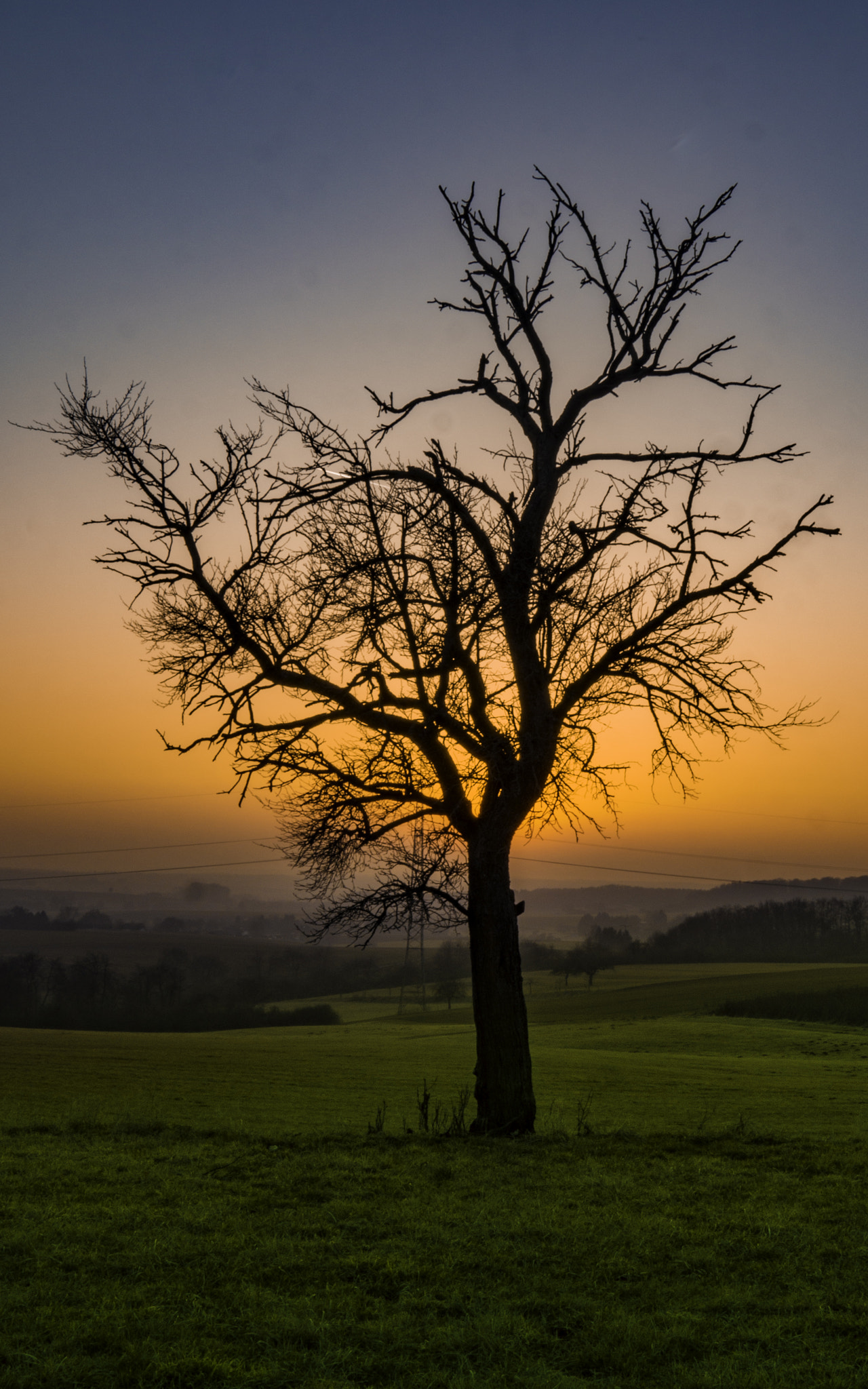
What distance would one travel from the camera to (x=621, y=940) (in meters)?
162

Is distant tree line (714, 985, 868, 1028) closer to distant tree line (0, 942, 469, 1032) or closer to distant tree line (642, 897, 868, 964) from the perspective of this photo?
distant tree line (0, 942, 469, 1032)

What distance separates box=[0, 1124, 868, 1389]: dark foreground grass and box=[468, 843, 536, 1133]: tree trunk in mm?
1904

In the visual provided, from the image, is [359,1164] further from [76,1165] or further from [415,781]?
[415,781]

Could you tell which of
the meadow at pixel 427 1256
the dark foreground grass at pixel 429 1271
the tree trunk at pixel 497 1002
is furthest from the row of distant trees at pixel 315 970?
the dark foreground grass at pixel 429 1271

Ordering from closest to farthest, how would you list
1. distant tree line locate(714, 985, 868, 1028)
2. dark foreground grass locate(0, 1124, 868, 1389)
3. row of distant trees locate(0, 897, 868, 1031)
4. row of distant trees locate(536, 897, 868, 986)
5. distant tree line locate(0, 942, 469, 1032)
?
1. dark foreground grass locate(0, 1124, 868, 1389)
2. distant tree line locate(714, 985, 868, 1028)
3. distant tree line locate(0, 942, 469, 1032)
4. row of distant trees locate(0, 897, 868, 1031)
5. row of distant trees locate(536, 897, 868, 986)

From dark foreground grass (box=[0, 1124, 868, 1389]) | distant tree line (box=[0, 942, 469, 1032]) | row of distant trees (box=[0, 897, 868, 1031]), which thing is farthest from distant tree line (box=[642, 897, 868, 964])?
dark foreground grass (box=[0, 1124, 868, 1389])

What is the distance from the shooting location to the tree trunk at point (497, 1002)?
10984 mm

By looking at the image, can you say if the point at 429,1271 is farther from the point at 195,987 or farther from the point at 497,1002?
the point at 195,987

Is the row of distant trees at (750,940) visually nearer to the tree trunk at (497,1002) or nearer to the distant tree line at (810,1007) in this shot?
the distant tree line at (810,1007)

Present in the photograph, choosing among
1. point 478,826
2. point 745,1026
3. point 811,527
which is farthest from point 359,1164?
point 745,1026

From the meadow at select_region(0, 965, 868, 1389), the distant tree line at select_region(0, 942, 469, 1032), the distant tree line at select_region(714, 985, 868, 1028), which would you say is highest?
the meadow at select_region(0, 965, 868, 1389)

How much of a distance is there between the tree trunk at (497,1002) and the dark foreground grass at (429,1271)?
1.90 m

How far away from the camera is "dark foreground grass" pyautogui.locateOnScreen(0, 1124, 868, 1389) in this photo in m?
4.22

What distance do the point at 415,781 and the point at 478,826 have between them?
3.80 ft
